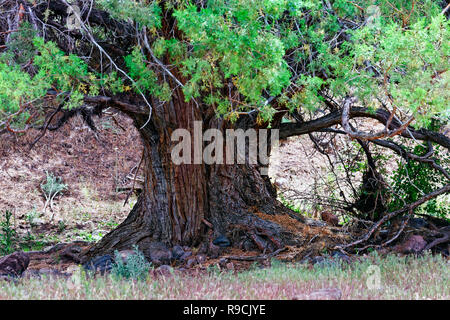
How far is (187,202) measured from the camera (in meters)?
8.92

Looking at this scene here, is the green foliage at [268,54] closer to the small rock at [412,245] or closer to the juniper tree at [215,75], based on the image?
the juniper tree at [215,75]

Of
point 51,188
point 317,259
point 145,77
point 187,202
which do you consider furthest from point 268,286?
point 51,188

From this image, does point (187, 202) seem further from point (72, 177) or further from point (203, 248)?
point (72, 177)

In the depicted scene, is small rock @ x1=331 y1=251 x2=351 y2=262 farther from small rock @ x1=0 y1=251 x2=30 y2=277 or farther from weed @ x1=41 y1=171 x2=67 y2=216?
weed @ x1=41 y1=171 x2=67 y2=216

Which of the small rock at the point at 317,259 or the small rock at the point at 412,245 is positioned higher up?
the small rock at the point at 412,245

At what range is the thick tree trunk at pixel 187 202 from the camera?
8.68m

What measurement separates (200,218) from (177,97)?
6.88ft

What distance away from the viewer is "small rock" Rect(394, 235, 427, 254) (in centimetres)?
785

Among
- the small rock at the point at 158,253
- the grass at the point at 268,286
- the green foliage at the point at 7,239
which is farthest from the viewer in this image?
the green foliage at the point at 7,239

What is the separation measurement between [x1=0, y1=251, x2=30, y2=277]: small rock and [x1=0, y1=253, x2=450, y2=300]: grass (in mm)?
1254

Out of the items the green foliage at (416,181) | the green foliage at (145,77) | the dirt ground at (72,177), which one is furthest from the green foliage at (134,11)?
the dirt ground at (72,177)

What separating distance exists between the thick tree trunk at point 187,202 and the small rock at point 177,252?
17cm

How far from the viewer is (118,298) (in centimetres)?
480

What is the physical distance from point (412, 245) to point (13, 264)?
228 inches
